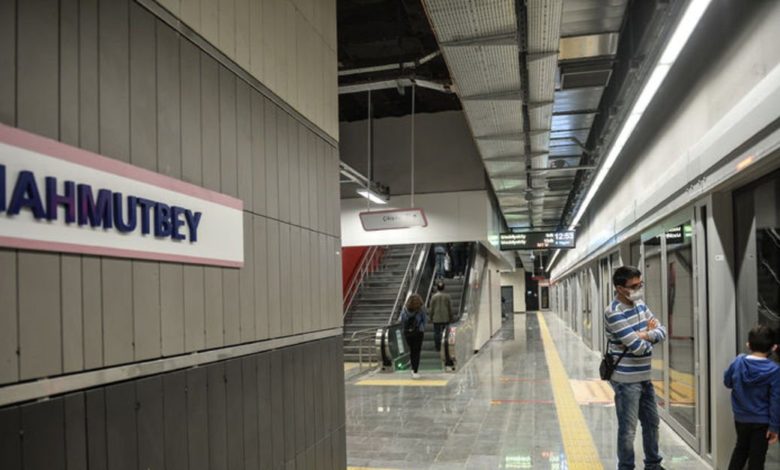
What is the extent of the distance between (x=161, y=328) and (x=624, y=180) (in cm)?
834

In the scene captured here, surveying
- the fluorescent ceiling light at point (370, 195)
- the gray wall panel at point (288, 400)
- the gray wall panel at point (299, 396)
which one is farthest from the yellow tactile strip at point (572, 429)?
the fluorescent ceiling light at point (370, 195)

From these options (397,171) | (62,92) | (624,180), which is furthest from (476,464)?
(397,171)

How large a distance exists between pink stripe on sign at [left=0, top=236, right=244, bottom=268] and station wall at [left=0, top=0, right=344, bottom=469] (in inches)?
1.0

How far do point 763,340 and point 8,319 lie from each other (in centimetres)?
367

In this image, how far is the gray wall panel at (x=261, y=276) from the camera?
312 centimetres

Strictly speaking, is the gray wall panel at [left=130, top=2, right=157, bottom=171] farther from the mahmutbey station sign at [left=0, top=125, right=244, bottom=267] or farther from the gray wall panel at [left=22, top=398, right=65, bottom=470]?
the gray wall panel at [left=22, top=398, right=65, bottom=470]

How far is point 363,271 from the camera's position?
15.5 m

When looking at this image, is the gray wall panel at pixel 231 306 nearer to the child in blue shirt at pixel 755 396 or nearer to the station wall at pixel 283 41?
the station wall at pixel 283 41

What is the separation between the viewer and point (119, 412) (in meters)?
2.07

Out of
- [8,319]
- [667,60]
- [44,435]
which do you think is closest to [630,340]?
[667,60]

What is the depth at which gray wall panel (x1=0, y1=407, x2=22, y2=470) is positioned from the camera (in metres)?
→ 1.62

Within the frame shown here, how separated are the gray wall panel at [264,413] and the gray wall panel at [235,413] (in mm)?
184

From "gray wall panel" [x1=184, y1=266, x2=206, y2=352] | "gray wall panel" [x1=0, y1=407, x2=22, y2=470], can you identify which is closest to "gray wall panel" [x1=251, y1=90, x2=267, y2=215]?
"gray wall panel" [x1=184, y1=266, x2=206, y2=352]

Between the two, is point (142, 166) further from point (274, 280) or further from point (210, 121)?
point (274, 280)
